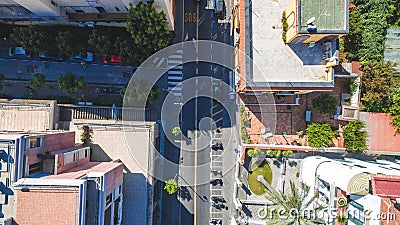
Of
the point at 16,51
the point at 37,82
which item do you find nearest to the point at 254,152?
the point at 37,82

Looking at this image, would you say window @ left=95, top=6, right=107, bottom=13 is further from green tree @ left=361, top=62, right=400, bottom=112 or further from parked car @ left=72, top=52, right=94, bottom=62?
green tree @ left=361, top=62, right=400, bottom=112

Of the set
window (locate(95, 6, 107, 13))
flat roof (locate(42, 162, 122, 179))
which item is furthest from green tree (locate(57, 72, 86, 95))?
flat roof (locate(42, 162, 122, 179))

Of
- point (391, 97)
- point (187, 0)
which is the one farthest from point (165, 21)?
point (391, 97)

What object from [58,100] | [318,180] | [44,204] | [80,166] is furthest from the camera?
[58,100]

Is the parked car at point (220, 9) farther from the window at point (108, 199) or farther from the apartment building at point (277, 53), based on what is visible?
the window at point (108, 199)

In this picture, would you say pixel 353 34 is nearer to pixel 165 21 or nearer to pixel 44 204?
pixel 165 21

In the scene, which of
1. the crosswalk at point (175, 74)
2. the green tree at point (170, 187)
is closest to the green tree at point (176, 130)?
the crosswalk at point (175, 74)

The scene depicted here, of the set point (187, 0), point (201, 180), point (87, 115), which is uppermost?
point (187, 0)
